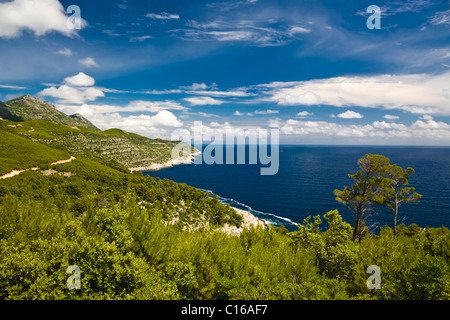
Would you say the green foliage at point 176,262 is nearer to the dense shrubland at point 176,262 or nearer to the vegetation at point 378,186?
the dense shrubland at point 176,262

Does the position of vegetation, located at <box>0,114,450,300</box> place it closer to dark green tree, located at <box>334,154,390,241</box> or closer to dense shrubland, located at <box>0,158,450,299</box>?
dense shrubland, located at <box>0,158,450,299</box>

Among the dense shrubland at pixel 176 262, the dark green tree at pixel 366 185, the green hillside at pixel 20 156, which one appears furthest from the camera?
the green hillside at pixel 20 156

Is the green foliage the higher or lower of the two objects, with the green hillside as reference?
lower

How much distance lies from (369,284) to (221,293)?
30.1 feet

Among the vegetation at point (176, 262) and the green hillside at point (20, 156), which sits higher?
the green hillside at point (20, 156)

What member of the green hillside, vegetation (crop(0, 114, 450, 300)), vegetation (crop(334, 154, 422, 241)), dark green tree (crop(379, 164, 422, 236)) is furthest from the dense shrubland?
the green hillside

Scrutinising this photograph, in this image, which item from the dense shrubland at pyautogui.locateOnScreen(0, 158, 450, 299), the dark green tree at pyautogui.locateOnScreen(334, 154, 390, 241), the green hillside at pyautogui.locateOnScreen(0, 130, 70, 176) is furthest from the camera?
the green hillside at pyautogui.locateOnScreen(0, 130, 70, 176)

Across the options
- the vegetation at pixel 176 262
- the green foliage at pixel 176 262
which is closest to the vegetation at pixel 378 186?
the green foliage at pixel 176 262

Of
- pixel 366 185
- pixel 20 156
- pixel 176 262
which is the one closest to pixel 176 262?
pixel 176 262

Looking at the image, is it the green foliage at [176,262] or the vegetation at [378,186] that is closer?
the green foliage at [176,262]

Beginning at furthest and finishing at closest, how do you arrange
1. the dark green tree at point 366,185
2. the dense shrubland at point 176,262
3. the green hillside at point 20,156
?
the green hillside at point 20,156
the dark green tree at point 366,185
the dense shrubland at point 176,262

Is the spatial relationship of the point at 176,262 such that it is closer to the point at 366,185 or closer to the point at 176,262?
the point at 176,262
